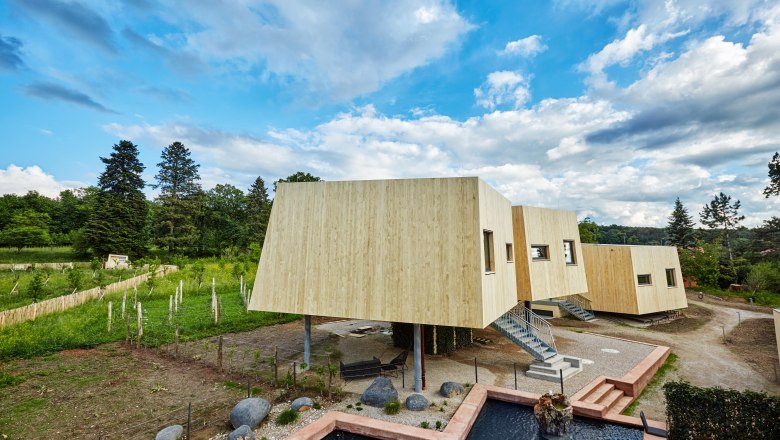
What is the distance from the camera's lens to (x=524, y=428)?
8117 millimetres

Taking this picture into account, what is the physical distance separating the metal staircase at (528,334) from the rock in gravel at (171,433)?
10.5 metres

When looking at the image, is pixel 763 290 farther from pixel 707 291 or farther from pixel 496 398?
pixel 496 398

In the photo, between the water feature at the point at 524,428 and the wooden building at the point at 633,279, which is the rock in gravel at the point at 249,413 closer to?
the water feature at the point at 524,428

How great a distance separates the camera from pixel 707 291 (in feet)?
100

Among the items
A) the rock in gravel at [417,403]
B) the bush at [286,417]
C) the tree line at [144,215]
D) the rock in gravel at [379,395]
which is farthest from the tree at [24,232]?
the rock in gravel at [417,403]

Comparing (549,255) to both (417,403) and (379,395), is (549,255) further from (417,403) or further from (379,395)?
(379,395)

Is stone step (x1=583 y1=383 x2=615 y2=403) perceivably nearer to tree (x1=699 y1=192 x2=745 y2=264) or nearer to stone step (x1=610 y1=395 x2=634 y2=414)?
stone step (x1=610 y1=395 x2=634 y2=414)

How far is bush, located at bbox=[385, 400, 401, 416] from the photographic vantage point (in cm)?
835

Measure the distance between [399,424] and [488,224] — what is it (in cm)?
617

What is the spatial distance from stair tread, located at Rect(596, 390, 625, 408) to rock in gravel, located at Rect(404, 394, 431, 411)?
489cm

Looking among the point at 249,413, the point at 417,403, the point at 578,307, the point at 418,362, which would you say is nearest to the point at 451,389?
the point at 418,362

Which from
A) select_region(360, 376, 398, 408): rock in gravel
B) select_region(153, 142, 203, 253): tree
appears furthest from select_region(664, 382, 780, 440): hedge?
select_region(153, 142, 203, 253): tree

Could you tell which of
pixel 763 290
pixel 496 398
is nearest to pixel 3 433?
pixel 496 398

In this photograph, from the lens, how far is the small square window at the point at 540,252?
14.9 m
